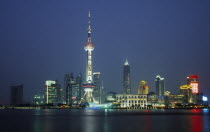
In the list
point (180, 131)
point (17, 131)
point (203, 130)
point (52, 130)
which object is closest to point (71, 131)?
point (52, 130)

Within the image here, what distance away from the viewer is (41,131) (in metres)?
74.1

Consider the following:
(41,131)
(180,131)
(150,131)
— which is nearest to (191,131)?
(180,131)

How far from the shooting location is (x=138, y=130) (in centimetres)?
7644

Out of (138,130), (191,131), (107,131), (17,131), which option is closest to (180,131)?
(191,131)

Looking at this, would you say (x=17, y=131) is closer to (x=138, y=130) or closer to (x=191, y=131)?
(x=138, y=130)

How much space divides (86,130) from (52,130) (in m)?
6.79

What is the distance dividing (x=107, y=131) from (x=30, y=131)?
586 inches

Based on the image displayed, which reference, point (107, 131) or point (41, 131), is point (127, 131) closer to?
point (107, 131)

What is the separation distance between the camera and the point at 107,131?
2933 inches

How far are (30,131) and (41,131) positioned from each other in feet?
8.10

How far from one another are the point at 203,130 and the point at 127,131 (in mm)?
15371

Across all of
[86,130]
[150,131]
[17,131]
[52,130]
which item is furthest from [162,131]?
[17,131]

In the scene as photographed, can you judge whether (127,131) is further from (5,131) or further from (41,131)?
(5,131)

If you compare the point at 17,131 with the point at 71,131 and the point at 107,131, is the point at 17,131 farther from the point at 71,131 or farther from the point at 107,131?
the point at 107,131
